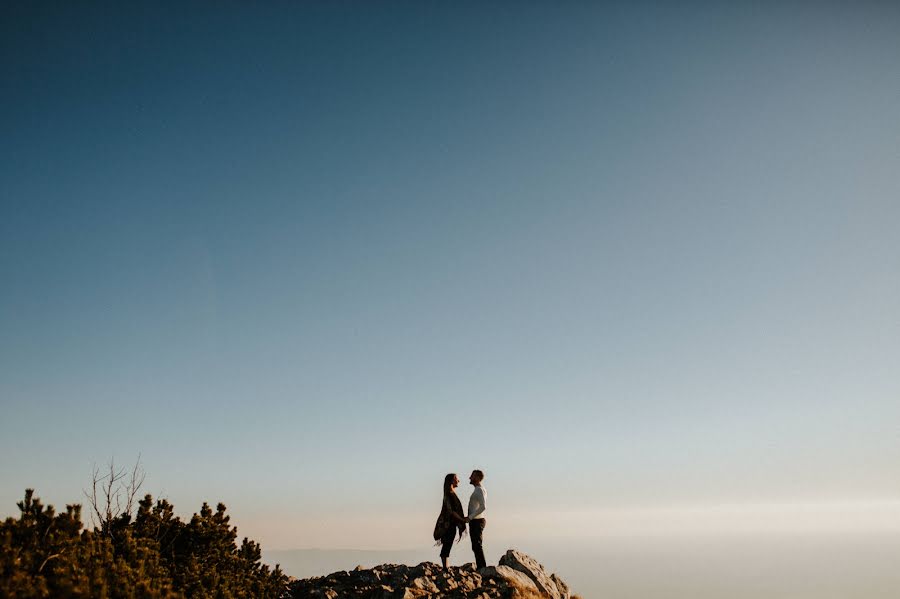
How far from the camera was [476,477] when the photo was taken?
48.3 feet

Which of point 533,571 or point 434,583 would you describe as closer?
point 434,583

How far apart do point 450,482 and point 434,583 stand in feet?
9.35

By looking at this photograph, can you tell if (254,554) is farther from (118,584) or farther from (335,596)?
(118,584)

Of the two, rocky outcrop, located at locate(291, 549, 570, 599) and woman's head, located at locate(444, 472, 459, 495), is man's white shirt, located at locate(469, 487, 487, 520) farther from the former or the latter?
rocky outcrop, located at locate(291, 549, 570, 599)

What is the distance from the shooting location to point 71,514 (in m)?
10.2

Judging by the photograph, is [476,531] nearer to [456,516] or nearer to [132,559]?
[456,516]

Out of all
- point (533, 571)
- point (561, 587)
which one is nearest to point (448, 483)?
point (533, 571)

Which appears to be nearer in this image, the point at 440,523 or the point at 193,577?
the point at 193,577

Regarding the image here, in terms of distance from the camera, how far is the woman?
1488cm

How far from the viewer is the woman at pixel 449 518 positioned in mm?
14875

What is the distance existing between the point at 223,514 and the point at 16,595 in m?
9.21

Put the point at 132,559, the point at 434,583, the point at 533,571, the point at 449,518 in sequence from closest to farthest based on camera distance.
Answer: the point at 132,559, the point at 434,583, the point at 449,518, the point at 533,571

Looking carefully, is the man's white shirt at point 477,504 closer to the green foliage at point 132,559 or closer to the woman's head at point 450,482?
the woman's head at point 450,482

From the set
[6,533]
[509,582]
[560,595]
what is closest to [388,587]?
[509,582]
